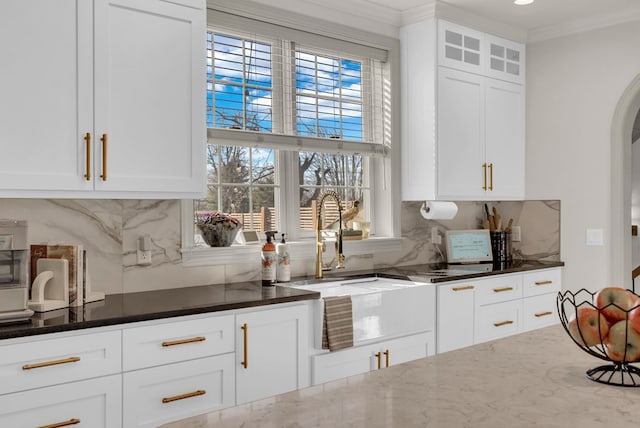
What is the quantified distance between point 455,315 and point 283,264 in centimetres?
111

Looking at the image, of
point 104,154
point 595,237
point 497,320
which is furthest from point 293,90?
point 595,237

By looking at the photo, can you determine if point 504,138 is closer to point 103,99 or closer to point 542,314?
point 542,314

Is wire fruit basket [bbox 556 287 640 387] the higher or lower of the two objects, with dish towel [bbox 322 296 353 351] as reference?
higher

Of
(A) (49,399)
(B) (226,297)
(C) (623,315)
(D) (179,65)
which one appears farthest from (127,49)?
(C) (623,315)

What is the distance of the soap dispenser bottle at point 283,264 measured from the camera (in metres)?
3.31

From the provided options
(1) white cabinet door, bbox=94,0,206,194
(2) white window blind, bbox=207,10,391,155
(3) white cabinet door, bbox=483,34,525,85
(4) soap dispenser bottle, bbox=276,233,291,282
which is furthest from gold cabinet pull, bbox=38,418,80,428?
(3) white cabinet door, bbox=483,34,525,85

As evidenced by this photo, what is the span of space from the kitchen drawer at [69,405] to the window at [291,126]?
1.03 m

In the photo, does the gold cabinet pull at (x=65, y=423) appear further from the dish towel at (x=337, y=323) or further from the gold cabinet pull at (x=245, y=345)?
the dish towel at (x=337, y=323)

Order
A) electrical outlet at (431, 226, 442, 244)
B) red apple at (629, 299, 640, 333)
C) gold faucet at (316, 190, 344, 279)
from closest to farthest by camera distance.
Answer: red apple at (629, 299, 640, 333)
gold faucet at (316, 190, 344, 279)
electrical outlet at (431, 226, 442, 244)

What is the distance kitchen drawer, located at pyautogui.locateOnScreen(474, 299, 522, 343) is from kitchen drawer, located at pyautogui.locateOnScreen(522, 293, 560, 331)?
0.23 feet

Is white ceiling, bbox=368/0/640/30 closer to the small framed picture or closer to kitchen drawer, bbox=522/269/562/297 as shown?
kitchen drawer, bbox=522/269/562/297

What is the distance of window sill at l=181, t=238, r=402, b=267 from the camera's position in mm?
3172

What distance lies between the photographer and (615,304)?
1.25 meters

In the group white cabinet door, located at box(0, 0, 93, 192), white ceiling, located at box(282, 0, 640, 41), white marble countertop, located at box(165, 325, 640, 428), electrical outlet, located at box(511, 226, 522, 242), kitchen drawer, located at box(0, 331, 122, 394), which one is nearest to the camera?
white marble countertop, located at box(165, 325, 640, 428)
